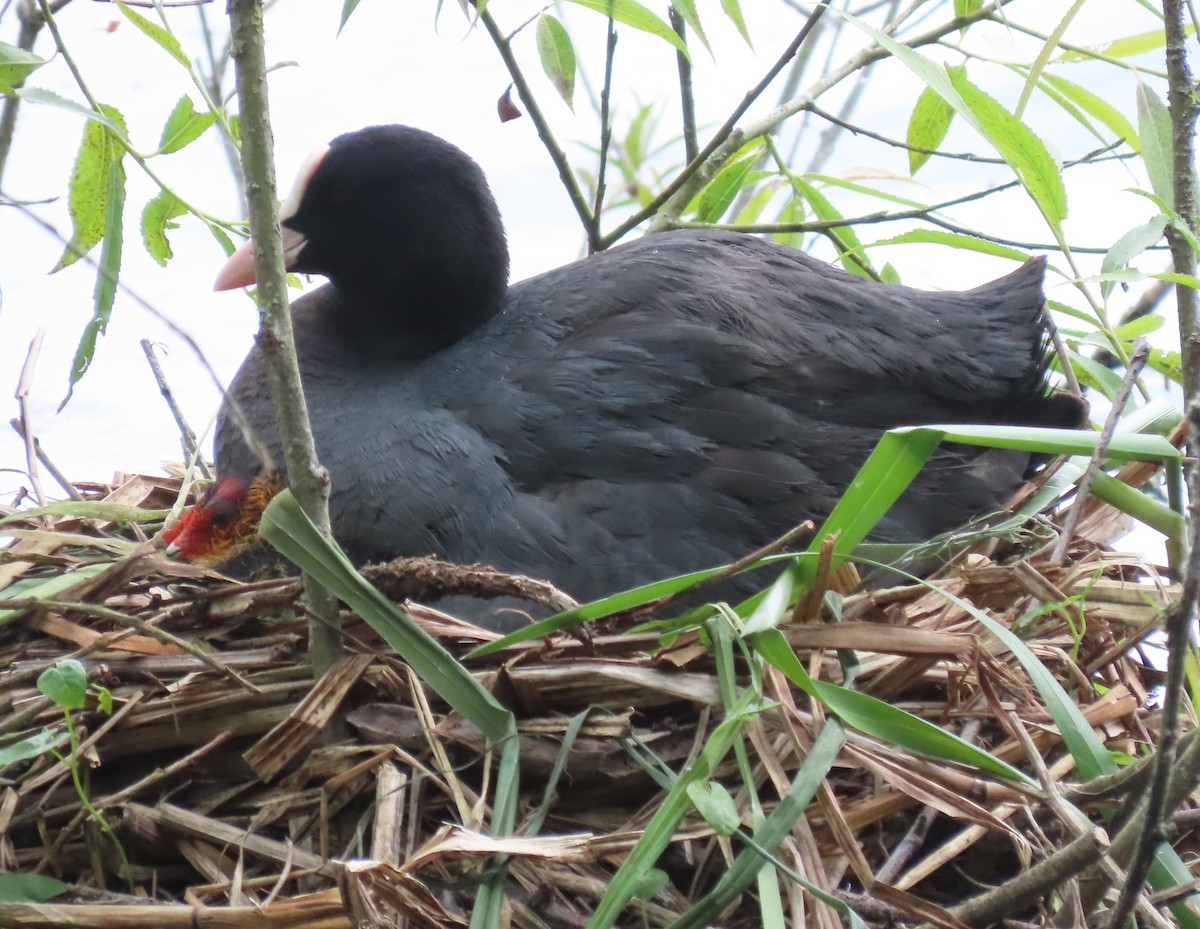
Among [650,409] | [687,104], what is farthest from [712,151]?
[650,409]

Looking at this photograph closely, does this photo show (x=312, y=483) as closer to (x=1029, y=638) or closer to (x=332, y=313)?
(x=1029, y=638)

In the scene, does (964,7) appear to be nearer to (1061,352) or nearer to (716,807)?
(1061,352)

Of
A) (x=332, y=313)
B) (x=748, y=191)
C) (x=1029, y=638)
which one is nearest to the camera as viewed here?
(x=1029, y=638)

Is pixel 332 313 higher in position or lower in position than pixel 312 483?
lower

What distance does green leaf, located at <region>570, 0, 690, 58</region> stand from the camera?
1.18m

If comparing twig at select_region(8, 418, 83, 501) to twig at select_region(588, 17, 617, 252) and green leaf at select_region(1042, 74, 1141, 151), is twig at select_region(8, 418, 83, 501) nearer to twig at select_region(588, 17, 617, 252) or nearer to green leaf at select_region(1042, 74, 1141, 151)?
twig at select_region(588, 17, 617, 252)

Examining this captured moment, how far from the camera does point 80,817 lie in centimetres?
91

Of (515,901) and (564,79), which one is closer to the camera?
(515,901)

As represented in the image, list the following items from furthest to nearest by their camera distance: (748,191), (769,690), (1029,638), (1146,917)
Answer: (748,191) → (1029,638) → (769,690) → (1146,917)

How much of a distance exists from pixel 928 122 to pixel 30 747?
1213mm

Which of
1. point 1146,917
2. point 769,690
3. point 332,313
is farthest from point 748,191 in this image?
point 1146,917

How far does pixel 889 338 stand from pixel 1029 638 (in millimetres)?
419

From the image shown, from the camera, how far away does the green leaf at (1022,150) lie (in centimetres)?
98

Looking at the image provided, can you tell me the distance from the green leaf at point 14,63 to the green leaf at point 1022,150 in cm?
69
